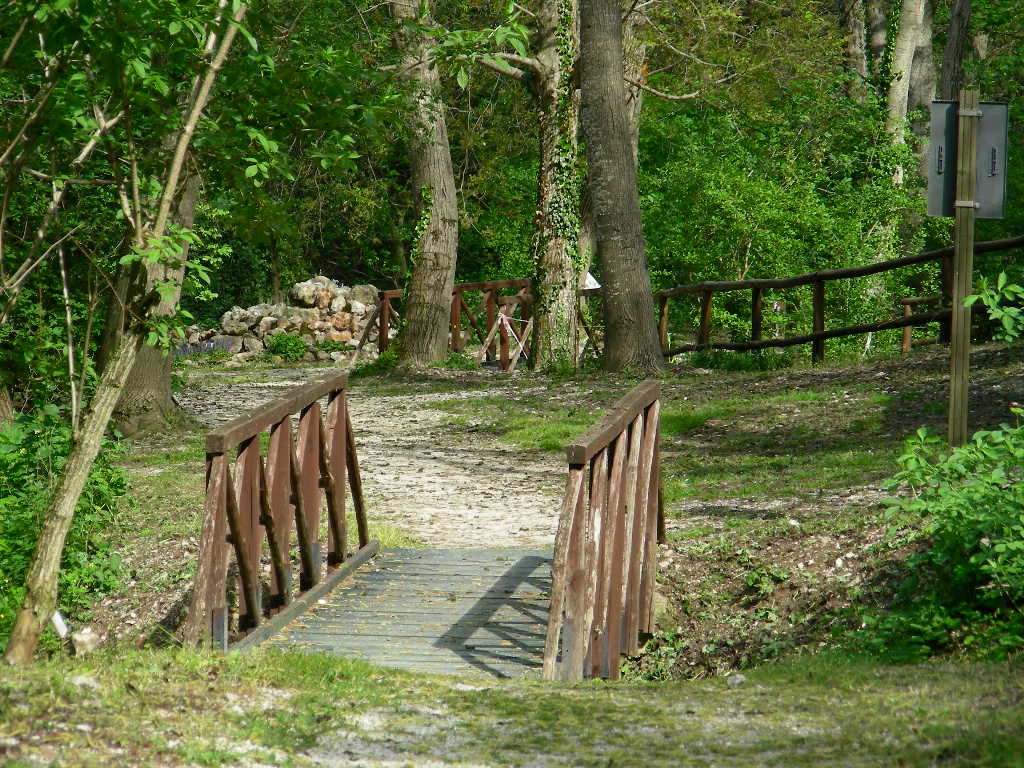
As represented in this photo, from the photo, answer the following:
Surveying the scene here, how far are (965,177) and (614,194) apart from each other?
760 centimetres

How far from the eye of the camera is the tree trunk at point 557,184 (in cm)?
1716

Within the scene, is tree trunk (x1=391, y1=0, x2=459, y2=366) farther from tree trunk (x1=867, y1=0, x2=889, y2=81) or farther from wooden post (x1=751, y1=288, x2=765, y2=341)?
tree trunk (x1=867, y1=0, x2=889, y2=81)

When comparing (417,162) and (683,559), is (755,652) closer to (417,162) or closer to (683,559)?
(683,559)

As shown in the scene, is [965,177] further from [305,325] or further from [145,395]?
[305,325]

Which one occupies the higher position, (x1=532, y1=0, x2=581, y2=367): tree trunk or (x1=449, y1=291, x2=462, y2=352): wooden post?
(x1=532, y1=0, x2=581, y2=367): tree trunk

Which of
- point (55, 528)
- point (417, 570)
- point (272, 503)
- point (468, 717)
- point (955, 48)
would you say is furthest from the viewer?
point (955, 48)

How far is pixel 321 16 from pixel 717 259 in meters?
12.9

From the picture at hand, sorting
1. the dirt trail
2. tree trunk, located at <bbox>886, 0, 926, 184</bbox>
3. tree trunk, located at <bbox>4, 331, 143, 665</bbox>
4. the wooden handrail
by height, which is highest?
tree trunk, located at <bbox>886, 0, 926, 184</bbox>

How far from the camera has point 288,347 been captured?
23703 millimetres

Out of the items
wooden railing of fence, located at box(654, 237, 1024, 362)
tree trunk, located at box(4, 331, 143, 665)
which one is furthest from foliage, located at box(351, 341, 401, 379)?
tree trunk, located at box(4, 331, 143, 665)

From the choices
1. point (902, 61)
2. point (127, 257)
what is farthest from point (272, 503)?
point (902, 61)

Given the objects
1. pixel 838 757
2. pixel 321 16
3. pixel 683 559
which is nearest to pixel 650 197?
pixel 321 16

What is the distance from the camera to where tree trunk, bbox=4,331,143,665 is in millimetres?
4398

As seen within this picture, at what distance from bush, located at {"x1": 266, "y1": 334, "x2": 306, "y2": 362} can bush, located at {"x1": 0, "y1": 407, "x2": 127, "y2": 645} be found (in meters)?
15.4
